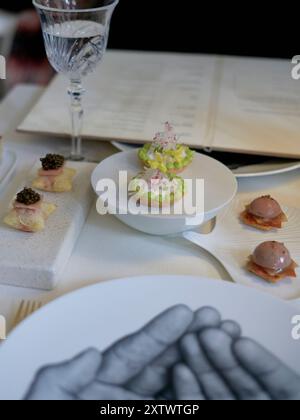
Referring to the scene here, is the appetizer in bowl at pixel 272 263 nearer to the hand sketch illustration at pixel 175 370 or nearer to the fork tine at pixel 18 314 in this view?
the hand sketch illustration at pixel 175 370

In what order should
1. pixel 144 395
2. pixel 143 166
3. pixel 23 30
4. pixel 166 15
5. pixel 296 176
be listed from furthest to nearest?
pixel 23 30 → pixel 166 15 → pixel 296 176 → pixel 143 166 → pixel 144 395

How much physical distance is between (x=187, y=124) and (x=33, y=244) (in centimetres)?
44

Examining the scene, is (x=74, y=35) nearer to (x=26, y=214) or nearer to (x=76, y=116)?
(x=76, y=116)

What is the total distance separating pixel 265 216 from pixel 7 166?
1.39 feet

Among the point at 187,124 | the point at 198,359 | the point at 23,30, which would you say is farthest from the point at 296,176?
the point at 23,30

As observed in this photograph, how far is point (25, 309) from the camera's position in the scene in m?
0.61

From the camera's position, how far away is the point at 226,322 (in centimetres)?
58

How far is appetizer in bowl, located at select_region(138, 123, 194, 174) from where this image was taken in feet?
2.50

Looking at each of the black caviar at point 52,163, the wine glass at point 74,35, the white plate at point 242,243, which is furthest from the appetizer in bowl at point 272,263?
the wine glass at point 74,35

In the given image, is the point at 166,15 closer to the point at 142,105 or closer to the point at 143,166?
the point at 142,105

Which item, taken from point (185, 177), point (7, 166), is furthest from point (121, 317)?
point (7, 166)

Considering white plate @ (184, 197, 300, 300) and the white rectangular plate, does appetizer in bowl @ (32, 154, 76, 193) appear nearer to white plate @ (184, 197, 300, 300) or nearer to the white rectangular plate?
the white rectangular plate

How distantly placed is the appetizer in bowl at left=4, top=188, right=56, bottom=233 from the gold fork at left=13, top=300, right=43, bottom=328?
0.11 m

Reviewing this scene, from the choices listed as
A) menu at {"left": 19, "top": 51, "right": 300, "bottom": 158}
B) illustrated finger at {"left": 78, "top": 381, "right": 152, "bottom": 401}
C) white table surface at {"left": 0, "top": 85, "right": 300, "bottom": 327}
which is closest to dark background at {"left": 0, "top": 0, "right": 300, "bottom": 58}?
menu at {"left": 19, "top": 51, "right": 300, "bottom": 158}
